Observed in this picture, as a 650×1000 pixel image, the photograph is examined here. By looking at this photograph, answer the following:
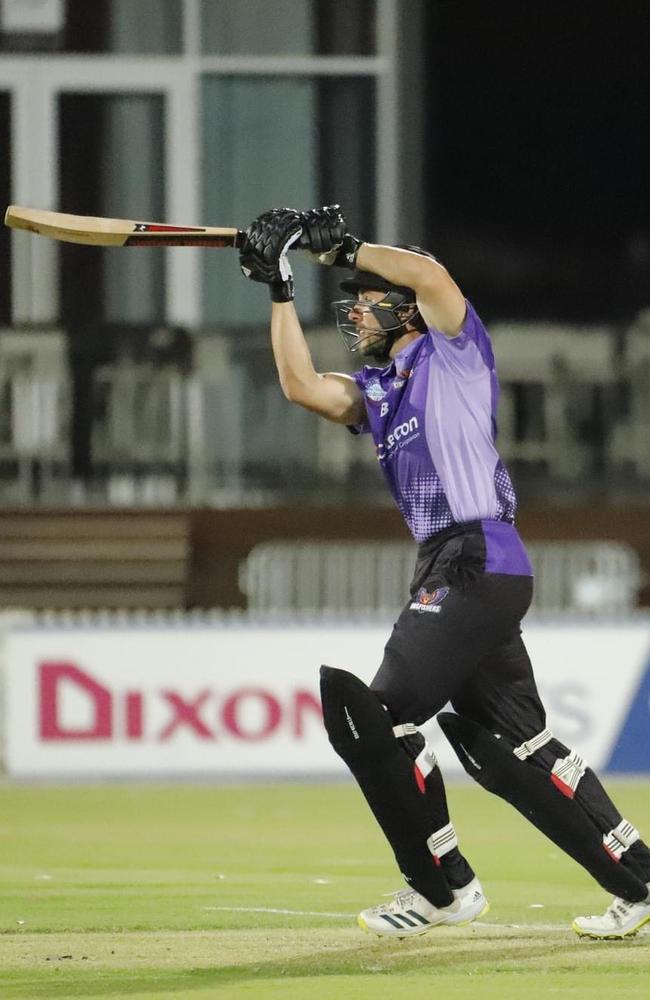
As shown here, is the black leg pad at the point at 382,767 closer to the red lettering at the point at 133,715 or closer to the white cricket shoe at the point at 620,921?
the white cricket shoe at the point at 620,921

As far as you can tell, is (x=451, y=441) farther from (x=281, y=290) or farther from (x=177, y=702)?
(x=177, y=702)

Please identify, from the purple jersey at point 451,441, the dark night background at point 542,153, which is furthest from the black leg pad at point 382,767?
the dark night background at point 542,153

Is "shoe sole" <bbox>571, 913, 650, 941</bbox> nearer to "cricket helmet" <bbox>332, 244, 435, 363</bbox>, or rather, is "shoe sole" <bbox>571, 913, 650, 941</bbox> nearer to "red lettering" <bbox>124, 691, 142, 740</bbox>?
"cricket helmet" <bbox>332, 244, 435, 363</bbox>

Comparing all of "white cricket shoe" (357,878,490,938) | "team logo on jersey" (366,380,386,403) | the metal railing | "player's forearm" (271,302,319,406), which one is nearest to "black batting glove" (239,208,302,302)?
"player's forearm" (271,302,319,406)

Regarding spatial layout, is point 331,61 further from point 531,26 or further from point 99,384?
point 99,384

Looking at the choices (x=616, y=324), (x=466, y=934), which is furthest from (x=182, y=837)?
(x=616, y=324)

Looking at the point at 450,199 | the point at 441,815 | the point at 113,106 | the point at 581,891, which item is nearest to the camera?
the point at 441,815

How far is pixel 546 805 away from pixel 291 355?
58.7 inches

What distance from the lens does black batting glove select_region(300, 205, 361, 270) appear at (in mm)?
5898

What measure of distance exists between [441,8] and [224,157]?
6.73 feet

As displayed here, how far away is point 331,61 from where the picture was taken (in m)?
14.3

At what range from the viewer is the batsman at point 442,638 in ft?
19.1

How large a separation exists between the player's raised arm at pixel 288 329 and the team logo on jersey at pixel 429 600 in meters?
0.66

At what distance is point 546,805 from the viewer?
19.4ft
